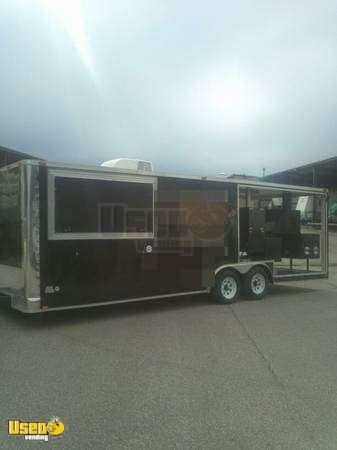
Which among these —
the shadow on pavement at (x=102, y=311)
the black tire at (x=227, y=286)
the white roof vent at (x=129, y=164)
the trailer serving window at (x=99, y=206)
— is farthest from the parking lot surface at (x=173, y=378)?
the white roof vent at (x=129, y=164)

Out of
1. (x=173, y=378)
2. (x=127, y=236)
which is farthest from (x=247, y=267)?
(x=173, y=378)

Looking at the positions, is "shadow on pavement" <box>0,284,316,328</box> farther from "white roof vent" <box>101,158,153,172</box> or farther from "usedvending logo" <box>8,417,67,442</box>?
"usedvending logo" <box>8,417,67,442</box>

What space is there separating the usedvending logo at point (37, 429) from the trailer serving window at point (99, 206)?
3.84 m

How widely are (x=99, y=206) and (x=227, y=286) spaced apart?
3846 mm

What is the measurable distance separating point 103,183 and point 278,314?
4385 mm

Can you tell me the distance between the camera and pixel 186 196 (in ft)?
→ 31.2

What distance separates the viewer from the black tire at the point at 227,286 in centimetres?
1020

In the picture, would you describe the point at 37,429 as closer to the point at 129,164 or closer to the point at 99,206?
the point at 99,206

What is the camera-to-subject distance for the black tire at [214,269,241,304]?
33.5 feet

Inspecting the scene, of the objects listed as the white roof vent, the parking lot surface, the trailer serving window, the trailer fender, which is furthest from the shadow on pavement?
the white roof vent

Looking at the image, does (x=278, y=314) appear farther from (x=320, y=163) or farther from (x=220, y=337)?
(x=320, y=163)

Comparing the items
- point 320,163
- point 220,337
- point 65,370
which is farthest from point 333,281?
point 320,163

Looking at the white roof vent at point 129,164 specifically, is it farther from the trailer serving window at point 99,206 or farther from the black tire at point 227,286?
the black tire at point 227,286

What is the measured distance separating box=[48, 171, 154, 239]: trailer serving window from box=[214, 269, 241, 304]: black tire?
2.25m
